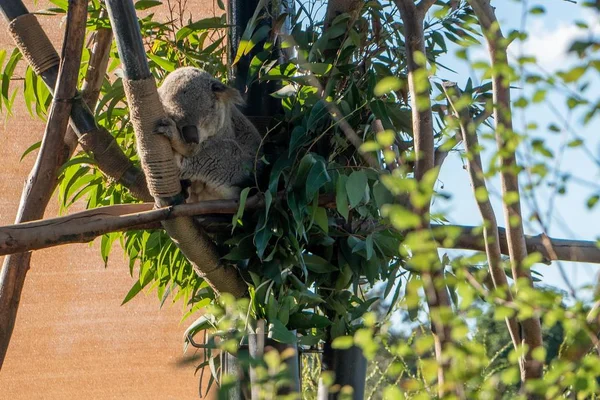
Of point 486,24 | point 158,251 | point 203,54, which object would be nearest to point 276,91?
point 203,54

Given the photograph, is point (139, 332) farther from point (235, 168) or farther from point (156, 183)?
point (156, 183)

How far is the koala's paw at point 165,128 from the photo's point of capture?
5.51 ft

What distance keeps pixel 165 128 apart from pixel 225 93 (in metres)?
0.47

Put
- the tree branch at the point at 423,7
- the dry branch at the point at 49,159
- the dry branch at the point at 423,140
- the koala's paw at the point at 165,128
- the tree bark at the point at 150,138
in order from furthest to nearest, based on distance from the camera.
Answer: the dry branch at the point at 49,159 → the koala's paw at the point at 165,128 → the tree bark at the point at 150,138 → the tree branch at the point at 423,7 → the dry branch at the point at 423,140

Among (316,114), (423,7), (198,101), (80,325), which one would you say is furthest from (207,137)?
(80,325)

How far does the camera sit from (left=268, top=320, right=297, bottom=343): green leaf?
1685mm

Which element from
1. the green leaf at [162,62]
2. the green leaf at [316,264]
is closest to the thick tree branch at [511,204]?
the green leaf at [316,264]

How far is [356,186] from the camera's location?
66.8 inches

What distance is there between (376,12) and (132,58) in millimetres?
630

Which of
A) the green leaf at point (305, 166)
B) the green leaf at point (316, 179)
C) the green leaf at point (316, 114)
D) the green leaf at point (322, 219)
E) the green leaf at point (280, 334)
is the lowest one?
the green leaf at point (280, 334)

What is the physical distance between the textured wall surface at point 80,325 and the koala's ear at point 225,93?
4.18ft

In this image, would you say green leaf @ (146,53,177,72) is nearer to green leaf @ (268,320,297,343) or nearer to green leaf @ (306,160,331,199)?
green leaf @ (306,160,331,199)

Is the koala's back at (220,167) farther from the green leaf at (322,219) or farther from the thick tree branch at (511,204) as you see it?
the thick tree branch at (511,204)

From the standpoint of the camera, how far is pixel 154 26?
225 centimetres
